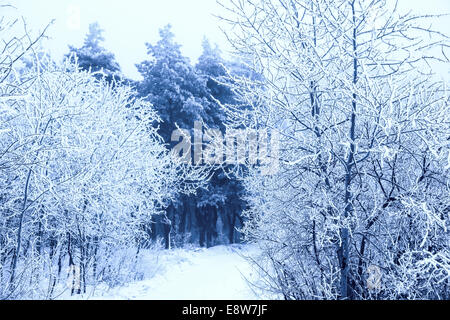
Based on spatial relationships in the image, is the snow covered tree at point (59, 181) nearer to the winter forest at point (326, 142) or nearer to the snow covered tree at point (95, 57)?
the winter forest at point (326, 142)

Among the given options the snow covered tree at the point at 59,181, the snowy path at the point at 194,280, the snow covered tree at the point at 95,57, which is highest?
the snow covered tree at the point at 95,57

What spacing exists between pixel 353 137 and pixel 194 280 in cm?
886

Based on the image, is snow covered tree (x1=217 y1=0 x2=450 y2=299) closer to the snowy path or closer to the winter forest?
the winter forest

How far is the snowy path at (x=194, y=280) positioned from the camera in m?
8.20

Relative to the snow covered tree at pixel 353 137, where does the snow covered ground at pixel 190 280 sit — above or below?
below

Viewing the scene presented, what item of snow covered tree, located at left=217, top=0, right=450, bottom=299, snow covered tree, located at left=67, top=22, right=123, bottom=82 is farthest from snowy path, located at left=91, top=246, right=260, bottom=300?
snow covered tree, located at left=67, top=22, right=123, bottom=82

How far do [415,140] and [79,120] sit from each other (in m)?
7.22

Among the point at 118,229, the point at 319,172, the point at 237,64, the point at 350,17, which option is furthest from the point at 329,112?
the point at 237,64

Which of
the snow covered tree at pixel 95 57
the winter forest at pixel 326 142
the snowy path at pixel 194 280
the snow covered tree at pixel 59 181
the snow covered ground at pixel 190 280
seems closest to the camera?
the winter forest at pixel 326 142

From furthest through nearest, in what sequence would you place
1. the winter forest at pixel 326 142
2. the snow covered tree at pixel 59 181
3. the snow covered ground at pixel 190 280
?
the snow covered ground at pixel 190 280 < the snow covered tree at pixel 59 181 < the winter forest at pixel 326 142

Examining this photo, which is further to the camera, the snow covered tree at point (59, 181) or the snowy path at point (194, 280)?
the snowy path at point (194, 280)

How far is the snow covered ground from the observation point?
8.10 m

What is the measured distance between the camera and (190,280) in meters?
11.0

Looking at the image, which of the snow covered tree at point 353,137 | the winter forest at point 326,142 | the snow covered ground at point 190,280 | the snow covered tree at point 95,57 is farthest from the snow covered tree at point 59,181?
the snow covered tree at point 95,57
